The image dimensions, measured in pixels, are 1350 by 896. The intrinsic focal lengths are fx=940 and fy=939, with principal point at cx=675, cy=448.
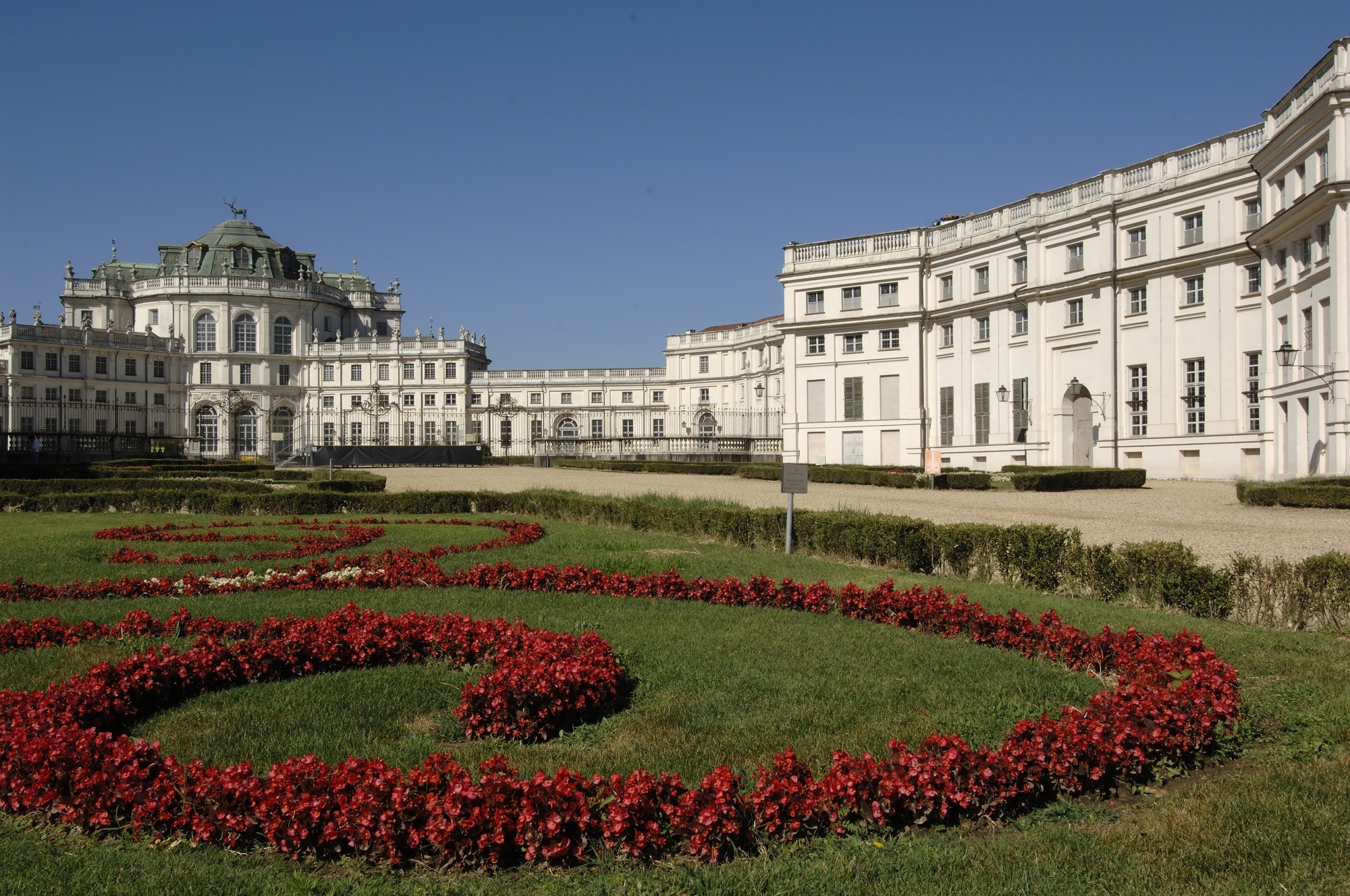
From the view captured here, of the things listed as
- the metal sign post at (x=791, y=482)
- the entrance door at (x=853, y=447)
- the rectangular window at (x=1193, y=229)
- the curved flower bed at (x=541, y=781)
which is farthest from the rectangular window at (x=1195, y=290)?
the curved flower bed at (x=541, y=781)

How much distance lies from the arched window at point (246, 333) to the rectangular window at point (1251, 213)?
236 feet

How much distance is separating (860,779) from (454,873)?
1.88 meters

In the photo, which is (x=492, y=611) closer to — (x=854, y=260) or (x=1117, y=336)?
(x=1117, y=336)

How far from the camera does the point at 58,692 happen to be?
227 inches

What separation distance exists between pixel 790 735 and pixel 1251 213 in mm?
30107

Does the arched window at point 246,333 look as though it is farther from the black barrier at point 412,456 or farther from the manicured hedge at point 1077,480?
the manicured hedge at point 1077,480

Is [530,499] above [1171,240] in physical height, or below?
below

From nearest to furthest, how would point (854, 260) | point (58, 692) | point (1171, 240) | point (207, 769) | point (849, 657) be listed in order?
point (207, 769)
point (58, 692)
point (849, 657)
point (1171, 240)
point (854, 260)

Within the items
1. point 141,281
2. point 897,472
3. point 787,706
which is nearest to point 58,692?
point 787,706

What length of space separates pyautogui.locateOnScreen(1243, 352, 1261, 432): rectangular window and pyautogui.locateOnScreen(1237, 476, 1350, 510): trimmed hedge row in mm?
9604

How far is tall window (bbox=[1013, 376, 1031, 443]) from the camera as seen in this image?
1409 inches

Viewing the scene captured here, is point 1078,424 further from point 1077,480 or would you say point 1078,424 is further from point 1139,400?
point 1077,480

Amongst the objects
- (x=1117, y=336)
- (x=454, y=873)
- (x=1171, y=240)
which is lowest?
(x=454, y=873)

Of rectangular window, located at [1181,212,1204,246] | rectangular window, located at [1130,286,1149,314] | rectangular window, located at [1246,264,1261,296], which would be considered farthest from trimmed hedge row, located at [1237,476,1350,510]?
rectangular window, located at [1130,286,1149,314]
